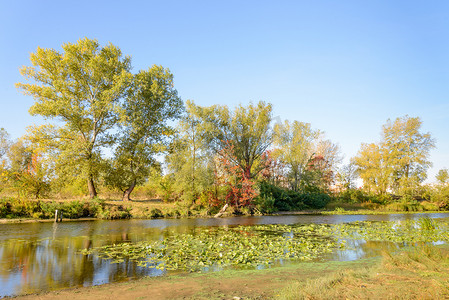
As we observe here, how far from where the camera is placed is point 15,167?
47.6 m

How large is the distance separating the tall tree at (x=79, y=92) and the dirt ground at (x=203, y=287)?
2326 cm

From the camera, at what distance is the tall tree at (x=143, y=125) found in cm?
3077

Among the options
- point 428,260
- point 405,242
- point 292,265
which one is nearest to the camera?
point 428,260

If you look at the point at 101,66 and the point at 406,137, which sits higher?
the point at 101,66

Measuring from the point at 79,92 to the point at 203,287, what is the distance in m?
28.8

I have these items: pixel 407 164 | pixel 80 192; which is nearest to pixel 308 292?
pixel 80 192

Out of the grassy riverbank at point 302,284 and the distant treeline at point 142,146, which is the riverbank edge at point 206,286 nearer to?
the grassy riverbank at point 302,284

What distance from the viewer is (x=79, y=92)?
29531 millimetres

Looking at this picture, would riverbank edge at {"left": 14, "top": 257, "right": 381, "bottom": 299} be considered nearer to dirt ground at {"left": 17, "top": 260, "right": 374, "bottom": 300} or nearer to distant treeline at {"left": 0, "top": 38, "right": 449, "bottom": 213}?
dirt ground at {"left": 17, "top": 260, "right": 374, "bottom": 300}

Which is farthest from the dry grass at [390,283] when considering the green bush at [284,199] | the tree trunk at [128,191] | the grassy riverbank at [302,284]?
the tree trunk at [128,191]

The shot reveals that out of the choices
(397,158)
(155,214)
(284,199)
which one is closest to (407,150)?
(397,158)

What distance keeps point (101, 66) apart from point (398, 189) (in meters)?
44.7

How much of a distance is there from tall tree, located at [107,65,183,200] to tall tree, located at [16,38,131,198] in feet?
5.33

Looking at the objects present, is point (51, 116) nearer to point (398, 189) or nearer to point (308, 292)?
point (308, 292)
